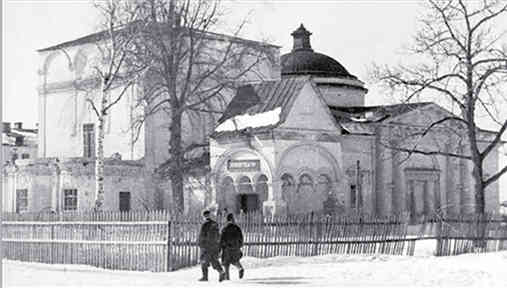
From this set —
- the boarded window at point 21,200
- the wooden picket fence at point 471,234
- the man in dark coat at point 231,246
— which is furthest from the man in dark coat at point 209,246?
the boarded window at point 21,200

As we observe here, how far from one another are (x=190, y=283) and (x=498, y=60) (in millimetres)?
17792

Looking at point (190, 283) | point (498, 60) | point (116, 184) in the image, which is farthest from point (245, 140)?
point (190, 283)

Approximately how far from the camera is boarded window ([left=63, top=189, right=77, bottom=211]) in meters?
45.1

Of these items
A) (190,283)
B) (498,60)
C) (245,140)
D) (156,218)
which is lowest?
(190,283)

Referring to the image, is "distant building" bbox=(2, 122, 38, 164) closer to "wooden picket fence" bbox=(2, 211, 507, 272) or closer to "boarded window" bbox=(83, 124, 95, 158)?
"boarded window" bbox=(83, 124, 95, 158)

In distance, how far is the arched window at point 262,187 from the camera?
39.9 m

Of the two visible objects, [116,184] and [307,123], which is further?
[116,184]

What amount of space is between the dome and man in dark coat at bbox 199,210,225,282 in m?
32.0

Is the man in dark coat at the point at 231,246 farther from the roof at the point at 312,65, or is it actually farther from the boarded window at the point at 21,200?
the roof at the point at 312,65

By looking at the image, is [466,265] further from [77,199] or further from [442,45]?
[77,199]

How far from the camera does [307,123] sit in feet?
131

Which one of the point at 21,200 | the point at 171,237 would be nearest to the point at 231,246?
the point at 171,237

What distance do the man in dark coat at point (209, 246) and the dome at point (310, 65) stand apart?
105 ft

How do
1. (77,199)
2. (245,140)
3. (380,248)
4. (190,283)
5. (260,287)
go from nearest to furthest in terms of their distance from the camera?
(260,287) → (190,283) → (380,248) → (245,140) → (77,199)
